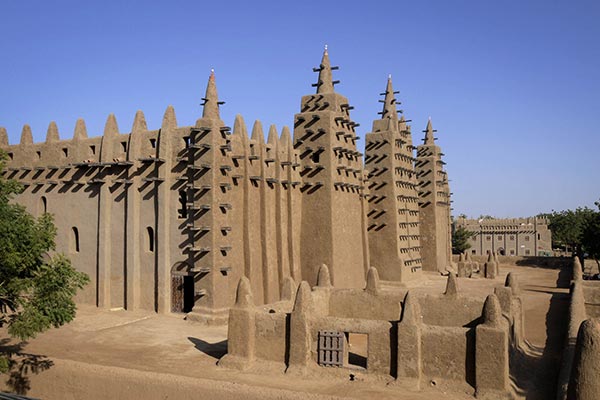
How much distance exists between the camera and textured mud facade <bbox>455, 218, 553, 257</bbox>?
72.8 meters

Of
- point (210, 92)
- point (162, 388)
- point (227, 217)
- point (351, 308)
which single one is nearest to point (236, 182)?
point (227, 217)

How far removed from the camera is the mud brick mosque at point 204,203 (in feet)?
82.1

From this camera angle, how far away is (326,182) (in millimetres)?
29859

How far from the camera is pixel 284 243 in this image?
2895cm

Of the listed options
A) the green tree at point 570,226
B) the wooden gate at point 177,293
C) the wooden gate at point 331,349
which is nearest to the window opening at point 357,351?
the wooden gate at point 331,349

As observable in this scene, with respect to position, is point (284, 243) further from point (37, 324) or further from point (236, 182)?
point (37, 324)

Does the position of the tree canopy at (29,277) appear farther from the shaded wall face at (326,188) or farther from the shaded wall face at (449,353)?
the shaded wall face at (326,188)

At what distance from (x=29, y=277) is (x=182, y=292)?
11.0 metres

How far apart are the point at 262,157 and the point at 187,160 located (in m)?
4.00

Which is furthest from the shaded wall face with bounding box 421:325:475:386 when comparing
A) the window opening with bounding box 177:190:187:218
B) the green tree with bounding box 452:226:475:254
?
the green tree with bounding box 452:226:475:254

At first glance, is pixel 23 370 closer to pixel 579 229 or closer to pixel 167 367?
pixel 167 367

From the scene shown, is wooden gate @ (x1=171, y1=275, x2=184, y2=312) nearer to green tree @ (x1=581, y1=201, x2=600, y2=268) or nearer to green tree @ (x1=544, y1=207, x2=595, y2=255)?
green tree @ (x1=581, y1=201, x2=600, y2=268)

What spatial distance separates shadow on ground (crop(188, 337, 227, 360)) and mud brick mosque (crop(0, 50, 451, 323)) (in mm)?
2757

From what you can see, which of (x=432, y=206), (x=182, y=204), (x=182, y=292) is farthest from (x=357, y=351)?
(x=432, y=206)
